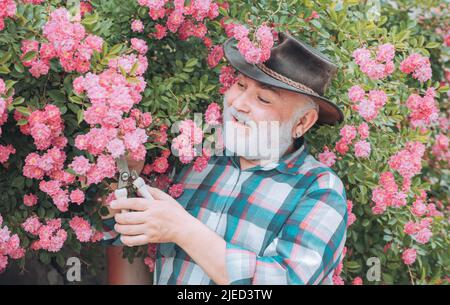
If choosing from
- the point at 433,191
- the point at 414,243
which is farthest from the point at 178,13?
the point at 433,191

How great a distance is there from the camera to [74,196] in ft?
6.70

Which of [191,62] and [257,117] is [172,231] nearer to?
[257,117]

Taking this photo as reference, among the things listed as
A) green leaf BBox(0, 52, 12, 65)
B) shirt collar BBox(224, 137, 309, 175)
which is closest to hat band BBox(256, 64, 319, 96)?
shirt collar BBox(224, 137, 309, 175)

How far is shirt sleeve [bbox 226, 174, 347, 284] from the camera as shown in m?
1.95

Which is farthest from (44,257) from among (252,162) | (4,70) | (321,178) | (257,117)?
(321,178)

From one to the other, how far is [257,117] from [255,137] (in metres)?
0.07

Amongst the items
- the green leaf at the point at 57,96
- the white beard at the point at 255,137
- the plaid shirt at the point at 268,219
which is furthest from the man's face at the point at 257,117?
the green leaf at the point at 57,96

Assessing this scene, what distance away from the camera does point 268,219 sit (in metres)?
2.13

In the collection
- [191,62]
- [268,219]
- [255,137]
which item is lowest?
[268,219]

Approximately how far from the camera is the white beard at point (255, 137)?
213cm

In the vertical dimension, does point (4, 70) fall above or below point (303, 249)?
above

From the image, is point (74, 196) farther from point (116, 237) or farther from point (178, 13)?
point (178, 13)

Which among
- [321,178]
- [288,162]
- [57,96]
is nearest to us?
[57,96]

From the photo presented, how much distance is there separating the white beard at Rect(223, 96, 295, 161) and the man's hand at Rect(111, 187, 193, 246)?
35 cm
